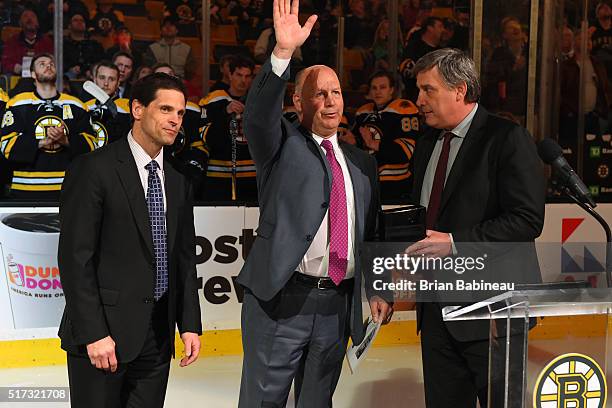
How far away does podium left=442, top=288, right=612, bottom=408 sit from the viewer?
1957 millimetres

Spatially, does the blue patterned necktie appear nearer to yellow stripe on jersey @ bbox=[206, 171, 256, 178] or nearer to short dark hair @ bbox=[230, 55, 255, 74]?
yellow stripe on jersey @ bbox=[206, 171, 256, 178]

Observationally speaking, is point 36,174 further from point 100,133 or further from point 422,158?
point 422,158

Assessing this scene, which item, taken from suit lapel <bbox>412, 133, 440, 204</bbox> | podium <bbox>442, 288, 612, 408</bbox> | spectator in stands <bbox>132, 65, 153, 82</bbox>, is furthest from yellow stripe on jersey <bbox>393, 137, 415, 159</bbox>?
podium <bbox>442, 288, 612, 408</bbox>

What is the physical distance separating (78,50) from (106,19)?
45 centimetres

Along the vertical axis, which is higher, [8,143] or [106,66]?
[106,66]

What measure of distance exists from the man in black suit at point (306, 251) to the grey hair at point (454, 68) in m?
0.27

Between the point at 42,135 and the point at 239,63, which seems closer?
the point at 42,135

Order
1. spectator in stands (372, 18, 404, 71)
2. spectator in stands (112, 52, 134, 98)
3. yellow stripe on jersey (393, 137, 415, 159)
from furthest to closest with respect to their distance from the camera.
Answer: spectator in stands (372, 18, 404, 71) < spectator in stands (112, 52, 134, 98) < yellow stripe on jersey (393, 137, 415, 159)

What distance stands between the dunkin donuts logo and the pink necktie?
216 centimetres

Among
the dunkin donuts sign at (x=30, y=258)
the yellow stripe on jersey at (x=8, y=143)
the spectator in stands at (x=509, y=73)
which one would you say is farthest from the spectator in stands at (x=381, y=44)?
the dunkin donuts sign at (x=30, y=258)

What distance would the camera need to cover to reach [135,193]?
240cm

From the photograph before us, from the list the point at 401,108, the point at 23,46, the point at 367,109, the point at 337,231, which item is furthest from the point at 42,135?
the point at 337,231

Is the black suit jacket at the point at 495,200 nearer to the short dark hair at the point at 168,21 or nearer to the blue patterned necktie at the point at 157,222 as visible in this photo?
the blue patterned necktie at the point at 157,222

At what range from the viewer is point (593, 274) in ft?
7.25
